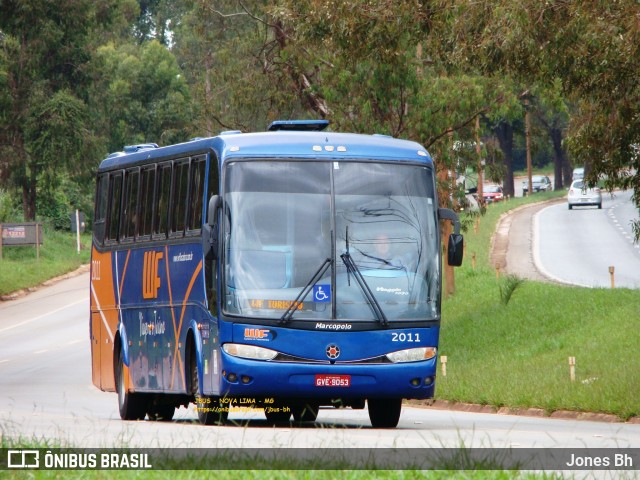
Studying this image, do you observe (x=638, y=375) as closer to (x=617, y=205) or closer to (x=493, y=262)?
(x=493, y=262)

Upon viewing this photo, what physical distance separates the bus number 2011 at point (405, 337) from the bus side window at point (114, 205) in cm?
641

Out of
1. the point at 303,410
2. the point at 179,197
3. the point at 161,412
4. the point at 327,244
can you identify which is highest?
the point at 179,197

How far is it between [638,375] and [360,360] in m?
8.22

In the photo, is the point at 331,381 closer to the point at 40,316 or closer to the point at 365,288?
the point at 365,288

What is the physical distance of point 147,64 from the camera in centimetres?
8412

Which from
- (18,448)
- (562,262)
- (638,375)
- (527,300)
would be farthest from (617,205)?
(18,448)

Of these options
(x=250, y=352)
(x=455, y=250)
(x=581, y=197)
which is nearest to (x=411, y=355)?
(x=455, y=250)

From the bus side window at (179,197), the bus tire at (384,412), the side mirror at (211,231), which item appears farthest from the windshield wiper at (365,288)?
the bus side window at (179,197)

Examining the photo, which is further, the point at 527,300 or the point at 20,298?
the point at 20,298

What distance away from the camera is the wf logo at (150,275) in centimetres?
1883

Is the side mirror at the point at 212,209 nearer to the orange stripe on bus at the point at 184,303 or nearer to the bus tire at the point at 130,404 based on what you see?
the orange stripe on bus at the point at 184,303

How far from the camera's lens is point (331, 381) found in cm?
1576

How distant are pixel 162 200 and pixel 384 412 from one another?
423cm

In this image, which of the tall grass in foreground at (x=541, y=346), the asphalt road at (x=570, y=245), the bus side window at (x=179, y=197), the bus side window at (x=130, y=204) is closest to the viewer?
the bus side window at (x=179, y=197)
